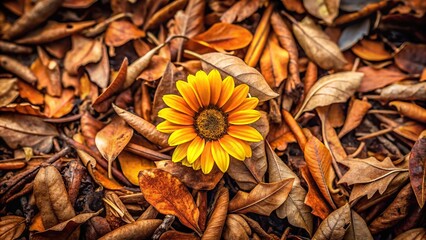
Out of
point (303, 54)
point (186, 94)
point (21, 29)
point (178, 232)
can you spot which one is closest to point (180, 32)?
point (186, 94)

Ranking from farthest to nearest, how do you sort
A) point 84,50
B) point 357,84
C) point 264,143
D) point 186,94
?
point 84,50
point 357,84
point 264,143
point 186,94

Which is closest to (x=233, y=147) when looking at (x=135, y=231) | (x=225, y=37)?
(x=135, y=231)

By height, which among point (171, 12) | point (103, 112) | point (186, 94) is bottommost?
point (103, 112)

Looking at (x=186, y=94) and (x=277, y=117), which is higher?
(x=186, y=94)

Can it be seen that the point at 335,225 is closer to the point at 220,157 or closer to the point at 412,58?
the point at 220,157

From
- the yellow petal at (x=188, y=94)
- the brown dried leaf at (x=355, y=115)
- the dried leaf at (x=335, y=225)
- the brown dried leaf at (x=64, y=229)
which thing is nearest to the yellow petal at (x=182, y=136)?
the yellow petal at (x=188, y=94)

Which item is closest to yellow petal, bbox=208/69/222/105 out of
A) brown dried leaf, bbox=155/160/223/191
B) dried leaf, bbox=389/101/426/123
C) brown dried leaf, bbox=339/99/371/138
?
brown dried leaf, bbox=155/160/223/191

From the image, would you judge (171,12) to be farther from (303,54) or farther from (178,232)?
(178,232)
